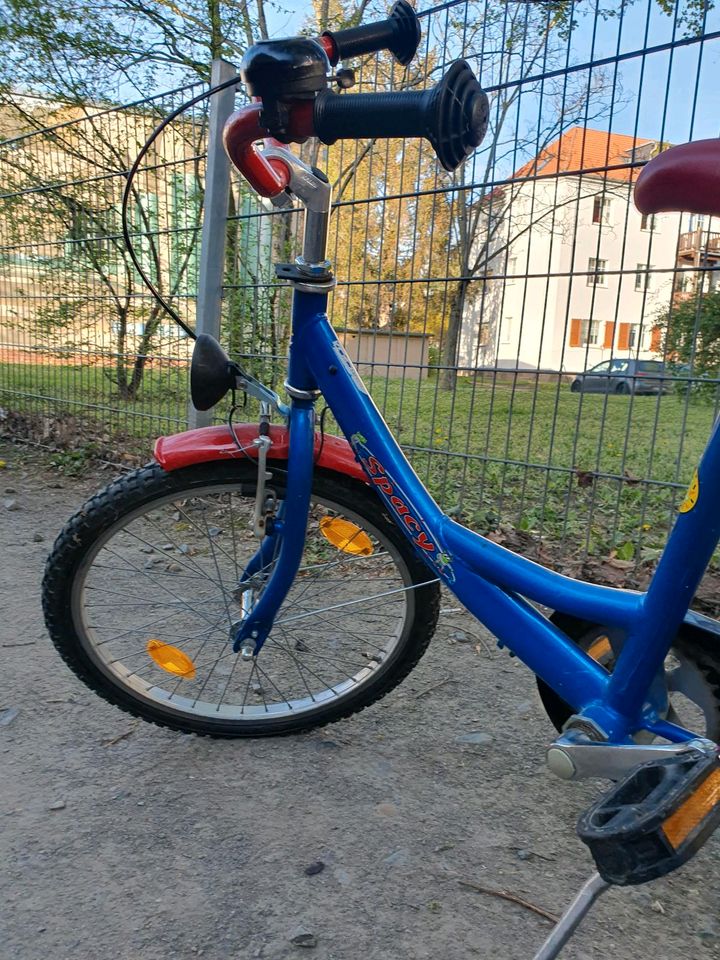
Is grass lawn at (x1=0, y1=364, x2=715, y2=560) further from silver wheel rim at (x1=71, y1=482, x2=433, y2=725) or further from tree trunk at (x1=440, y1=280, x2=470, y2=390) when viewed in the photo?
silver wheel rim at (x1=71, y1=482, x2=433, y2=725)

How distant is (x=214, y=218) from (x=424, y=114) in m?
2.23

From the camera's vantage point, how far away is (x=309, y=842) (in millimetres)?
1504

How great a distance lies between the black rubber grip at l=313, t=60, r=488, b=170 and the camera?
3.78 ft

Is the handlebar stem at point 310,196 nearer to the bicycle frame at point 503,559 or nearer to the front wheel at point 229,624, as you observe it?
the bicycle frame at point 503,559

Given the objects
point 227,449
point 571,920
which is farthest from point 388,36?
point 571,920

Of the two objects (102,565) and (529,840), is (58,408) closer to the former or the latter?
(102,565)

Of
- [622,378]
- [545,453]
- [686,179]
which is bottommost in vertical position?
[545,453]

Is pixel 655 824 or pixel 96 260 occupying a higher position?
pixel 96 260

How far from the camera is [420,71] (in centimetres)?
298

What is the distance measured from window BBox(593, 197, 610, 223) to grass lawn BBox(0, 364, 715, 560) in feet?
1.91

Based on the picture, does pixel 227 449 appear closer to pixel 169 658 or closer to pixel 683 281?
pixel 169 658

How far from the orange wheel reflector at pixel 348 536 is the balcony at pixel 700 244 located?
1.46 m

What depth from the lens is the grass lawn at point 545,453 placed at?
2.57m

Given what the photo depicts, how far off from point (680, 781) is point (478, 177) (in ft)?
7.23
